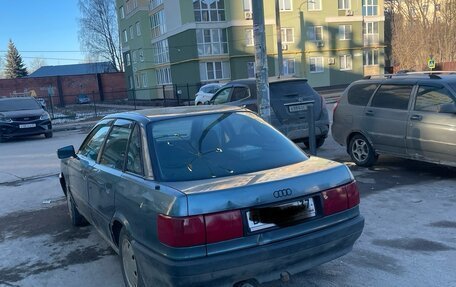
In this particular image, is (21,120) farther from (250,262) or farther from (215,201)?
(250,262)

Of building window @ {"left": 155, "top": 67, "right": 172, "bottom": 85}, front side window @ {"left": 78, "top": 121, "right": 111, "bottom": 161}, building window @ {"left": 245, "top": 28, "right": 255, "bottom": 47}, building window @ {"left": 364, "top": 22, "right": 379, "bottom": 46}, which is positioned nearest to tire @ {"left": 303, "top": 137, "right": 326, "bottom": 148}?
front side window @ {"left": 78, "top": 121, "right": 111, "bottom": 161}

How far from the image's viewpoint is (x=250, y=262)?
294 cm

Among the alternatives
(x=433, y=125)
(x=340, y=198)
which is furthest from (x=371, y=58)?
(x=340, y=198)

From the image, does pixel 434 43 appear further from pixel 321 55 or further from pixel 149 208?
pixel 149 208

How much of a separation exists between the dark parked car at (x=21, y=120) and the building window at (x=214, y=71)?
2398cm

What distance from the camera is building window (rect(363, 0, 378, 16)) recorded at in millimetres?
46531

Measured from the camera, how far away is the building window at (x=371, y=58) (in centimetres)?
4719

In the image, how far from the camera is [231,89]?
10.6 metres

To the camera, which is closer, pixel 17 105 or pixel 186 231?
pixel 186 231

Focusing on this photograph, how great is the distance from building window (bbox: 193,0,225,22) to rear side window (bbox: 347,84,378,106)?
109 ft

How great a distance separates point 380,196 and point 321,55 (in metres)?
40.3

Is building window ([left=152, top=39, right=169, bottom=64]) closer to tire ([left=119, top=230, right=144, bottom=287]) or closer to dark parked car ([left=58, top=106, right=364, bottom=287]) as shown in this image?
dark parked car ([left=58, top=106, right=364, bottom=287])

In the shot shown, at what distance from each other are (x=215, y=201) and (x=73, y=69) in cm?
9601

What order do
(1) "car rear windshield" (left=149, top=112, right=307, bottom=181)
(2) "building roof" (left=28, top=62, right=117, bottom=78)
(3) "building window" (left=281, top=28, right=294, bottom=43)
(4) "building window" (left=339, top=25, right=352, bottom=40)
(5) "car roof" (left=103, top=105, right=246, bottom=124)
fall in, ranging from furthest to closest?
(2) "building roof" (left=28, top=62, right=117, bottom=78), (4) "building window" (left=339, top=25, right=352, bottom=40), (3) "building window" (left=281, top=28, right=294, bottom=43), (5) "car roof" (left=103, top=105, right=246, bottom=124), (1) "car rear windshield" (left=149, top=112, right=307, bottom=181)
